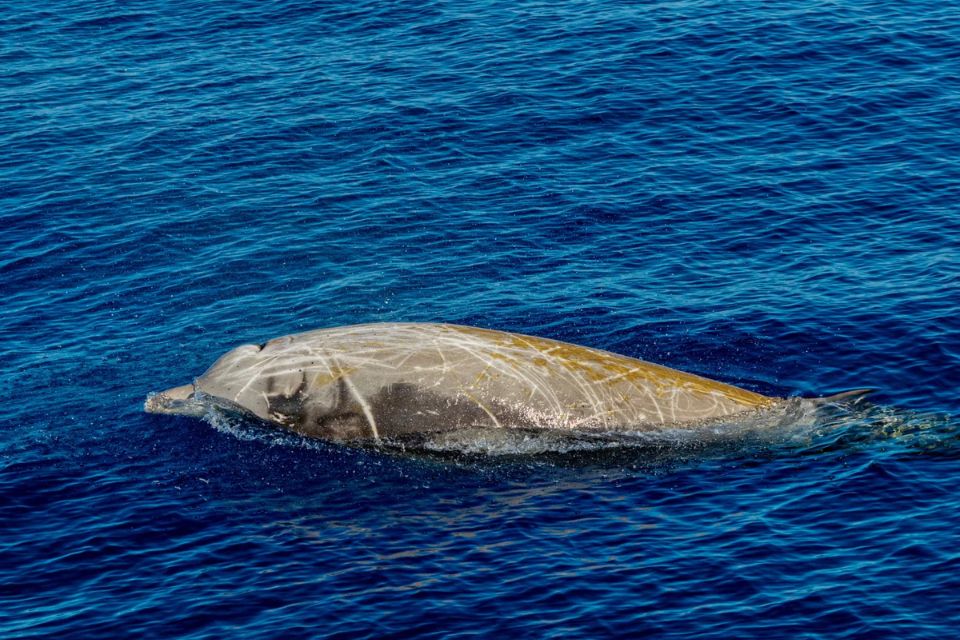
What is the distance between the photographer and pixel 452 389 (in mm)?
26062

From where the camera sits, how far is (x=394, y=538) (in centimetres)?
2353

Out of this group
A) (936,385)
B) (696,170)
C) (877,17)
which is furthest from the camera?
(877,17)

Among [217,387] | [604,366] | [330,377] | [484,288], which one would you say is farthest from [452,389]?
[484,288]

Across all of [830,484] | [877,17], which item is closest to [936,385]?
[830,484]

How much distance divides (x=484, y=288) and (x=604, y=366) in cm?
835

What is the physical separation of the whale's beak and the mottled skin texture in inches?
30.8

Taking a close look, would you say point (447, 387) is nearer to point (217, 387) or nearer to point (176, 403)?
point (217, 387)

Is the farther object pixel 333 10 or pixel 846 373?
pixel 333 10

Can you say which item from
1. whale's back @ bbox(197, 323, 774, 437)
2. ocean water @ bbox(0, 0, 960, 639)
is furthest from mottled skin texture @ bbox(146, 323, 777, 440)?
ocean water @ bbox(0, 0, 960, 639)

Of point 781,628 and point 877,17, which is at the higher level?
point 877,17

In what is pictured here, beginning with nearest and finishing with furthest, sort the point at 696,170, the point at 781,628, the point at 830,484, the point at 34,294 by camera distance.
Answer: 1. the point at 781,628
2. the point at 830,484
3. the point at 34,294
4. the point at 696,170

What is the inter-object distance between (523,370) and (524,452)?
1.68m

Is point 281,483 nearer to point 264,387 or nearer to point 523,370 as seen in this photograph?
point 264,387

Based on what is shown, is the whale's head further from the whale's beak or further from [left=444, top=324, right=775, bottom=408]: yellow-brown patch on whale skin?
[left=444, top=324, right=775, bottom=408]: yellow-brown patch on whale skin
